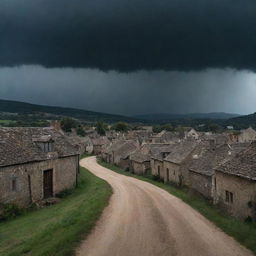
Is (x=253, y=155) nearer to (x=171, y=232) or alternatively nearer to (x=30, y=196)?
(x=171, y=232)

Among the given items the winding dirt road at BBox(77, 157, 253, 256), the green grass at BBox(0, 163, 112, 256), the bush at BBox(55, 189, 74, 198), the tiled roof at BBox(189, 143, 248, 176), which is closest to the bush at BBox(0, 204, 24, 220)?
the green grass at BBox(0, 163, 112, 256)

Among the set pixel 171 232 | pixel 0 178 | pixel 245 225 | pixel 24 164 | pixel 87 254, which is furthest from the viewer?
pixel 24 164

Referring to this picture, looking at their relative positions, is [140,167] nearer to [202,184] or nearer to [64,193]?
[64,193]

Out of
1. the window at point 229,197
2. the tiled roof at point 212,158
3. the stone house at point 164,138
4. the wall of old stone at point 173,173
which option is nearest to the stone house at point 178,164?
the wall of old stone at point 173,173

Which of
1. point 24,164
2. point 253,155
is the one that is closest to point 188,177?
point 253,155

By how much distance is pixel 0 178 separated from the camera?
2594 cm

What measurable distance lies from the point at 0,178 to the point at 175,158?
78.2 feet

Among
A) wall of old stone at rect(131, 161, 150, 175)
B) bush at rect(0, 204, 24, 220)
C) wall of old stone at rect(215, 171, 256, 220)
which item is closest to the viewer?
wall of old stone at rect(215, 171, 256, 220)

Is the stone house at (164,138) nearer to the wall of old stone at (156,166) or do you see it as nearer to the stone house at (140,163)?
the stone house at (140,163)

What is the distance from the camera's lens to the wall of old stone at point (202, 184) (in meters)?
30.6

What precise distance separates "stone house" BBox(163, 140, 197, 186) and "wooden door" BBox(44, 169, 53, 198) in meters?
15.8

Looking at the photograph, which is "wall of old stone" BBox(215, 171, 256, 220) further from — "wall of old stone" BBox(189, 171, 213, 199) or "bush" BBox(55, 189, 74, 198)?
"bush" BBox(55, 189, 74, 198)

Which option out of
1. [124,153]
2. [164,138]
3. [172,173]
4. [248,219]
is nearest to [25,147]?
[172,173]

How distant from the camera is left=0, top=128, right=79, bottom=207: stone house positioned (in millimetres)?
27281
